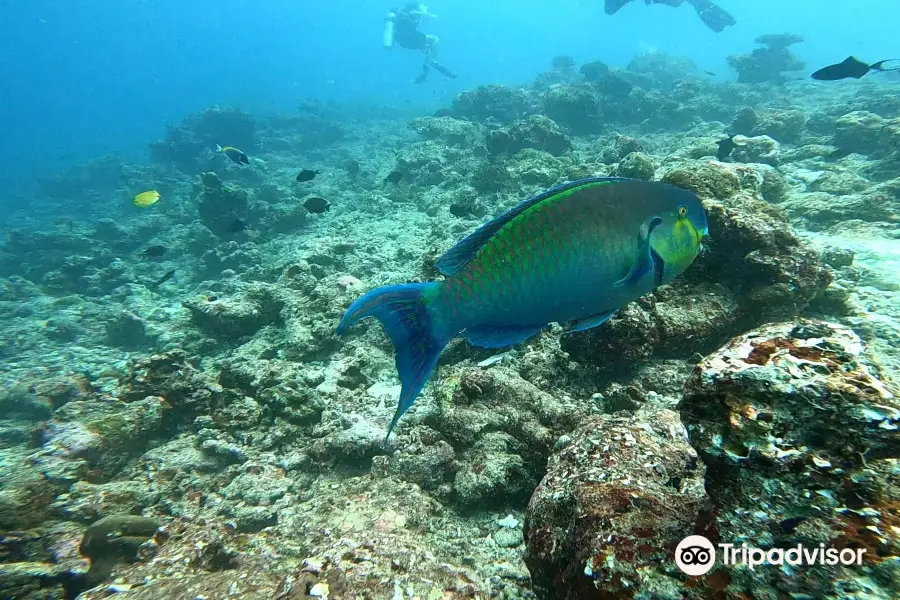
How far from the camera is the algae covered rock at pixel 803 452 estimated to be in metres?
1.12

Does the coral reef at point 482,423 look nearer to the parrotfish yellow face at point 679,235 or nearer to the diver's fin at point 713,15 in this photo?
the parrotfish yellow face at point 679,235

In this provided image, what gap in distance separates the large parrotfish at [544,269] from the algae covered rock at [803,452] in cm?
50

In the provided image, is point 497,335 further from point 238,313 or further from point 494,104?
point 494,104

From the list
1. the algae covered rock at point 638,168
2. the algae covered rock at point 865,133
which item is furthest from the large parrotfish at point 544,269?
the algae covered rock at point 865,133

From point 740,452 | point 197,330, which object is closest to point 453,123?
point 197,330

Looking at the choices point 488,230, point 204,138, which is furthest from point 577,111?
point 204,138

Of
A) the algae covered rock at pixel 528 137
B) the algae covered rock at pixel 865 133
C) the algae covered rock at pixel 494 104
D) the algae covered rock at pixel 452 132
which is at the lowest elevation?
the algae covered rock at pixel 865 133

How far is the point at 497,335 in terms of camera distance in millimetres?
1769

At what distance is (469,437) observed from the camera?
328 cm

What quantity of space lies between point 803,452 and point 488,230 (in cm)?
134

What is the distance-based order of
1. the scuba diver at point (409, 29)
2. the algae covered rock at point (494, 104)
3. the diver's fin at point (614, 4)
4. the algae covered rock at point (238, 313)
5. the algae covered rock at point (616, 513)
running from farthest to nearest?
the scuba diver at point (409, 29) < the diver's fin at point (614, 4) < the algae covered rock at point (494, 104) < the algae covered rock at point (238, 313) < the algae covered rock at point (616, 513)

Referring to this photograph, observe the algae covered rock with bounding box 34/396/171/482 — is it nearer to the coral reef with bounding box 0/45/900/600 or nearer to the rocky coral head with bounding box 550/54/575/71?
the coral reef with bounding box 0/45/900/600

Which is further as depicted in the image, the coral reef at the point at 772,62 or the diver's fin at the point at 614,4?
the diver's fin at the point at 614,4

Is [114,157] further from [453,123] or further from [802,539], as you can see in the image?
[802,539]
